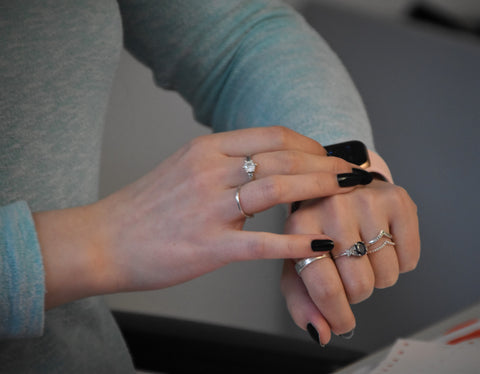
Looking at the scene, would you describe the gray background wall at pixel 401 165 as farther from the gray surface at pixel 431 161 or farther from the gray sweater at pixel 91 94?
the gray sweater at pixel 91 94

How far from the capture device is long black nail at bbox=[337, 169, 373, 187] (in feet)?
1.62

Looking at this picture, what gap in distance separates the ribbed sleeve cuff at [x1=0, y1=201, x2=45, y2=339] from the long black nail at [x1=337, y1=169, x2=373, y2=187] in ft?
1.00

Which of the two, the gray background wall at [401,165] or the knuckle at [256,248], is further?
the gray background wall at [401,165]

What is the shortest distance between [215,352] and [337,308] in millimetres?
285

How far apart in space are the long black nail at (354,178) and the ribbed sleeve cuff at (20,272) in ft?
1.00

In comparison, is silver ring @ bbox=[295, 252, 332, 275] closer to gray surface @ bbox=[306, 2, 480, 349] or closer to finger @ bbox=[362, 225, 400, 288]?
finger @ bbox=[362, 225, 400, 288]

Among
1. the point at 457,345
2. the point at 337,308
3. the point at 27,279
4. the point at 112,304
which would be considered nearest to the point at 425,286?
the point at 457,345

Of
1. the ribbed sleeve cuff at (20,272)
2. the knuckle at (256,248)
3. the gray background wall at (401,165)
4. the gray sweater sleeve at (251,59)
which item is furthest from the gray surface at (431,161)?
the ribbed sleeve cuff at (20,272)

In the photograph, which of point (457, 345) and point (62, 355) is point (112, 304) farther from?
point (457, 345)

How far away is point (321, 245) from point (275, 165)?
9 centimetres

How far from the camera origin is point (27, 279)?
1.30ft

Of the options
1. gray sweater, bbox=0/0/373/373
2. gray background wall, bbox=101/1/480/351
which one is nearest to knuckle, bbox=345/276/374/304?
gray sweater, bbox=0/0/373/373

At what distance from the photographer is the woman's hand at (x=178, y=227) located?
430 mm

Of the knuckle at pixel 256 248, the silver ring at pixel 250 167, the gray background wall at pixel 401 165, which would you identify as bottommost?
the gray background wall at pixel 401 165
